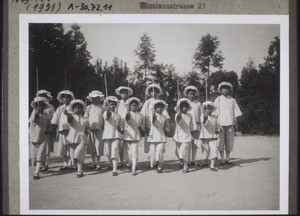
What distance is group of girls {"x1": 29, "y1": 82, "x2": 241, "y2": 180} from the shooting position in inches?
109

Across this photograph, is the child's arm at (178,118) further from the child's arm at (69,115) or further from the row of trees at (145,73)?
the child's arm at (69,115)

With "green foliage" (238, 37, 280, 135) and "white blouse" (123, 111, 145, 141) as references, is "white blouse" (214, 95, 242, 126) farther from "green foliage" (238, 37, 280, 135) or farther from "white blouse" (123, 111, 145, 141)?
"white blouse" (123, 111, 145, 141)

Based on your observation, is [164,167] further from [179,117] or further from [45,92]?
[45,92]

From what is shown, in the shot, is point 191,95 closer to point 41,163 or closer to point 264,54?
point 264,54

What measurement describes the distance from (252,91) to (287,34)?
1.46 ft

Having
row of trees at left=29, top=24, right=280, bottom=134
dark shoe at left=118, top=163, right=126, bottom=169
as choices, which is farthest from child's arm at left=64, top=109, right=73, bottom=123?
dark shoe at left=118, top=163, right=126, bottom=169

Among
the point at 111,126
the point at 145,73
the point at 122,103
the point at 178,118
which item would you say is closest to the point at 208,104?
the point at 178,118

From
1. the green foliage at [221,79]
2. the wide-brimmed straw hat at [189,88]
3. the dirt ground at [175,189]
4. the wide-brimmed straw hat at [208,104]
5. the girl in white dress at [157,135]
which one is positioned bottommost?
the dirt ground at [175,189]

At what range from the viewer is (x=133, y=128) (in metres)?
2.87

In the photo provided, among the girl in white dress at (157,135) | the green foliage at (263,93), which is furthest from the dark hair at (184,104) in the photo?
the green foliage at (263,93)

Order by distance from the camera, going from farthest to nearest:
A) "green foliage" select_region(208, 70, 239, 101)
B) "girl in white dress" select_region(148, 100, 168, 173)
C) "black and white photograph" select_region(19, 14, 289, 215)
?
"girl in white dress" select_region(148, 100, 168, 173)
"green foliage" select_region(208, 70, 239, 101)
"black and white photograph" select_region(19, 14, 289, 215)

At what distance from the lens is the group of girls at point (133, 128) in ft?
9.06

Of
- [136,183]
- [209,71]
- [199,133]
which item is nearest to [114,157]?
[136,183]

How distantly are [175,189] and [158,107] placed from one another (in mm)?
595
